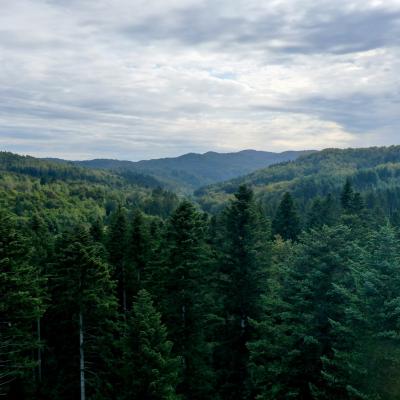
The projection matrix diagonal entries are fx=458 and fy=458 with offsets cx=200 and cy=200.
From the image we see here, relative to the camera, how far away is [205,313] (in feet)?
89.8

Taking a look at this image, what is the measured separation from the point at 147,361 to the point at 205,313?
6899 mm

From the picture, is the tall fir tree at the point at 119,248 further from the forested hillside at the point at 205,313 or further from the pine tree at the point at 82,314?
the pine tree at the point at 82,314

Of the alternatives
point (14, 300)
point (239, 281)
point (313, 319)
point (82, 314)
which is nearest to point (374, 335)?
point (313, 319)

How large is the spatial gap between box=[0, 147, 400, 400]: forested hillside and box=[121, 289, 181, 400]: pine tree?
7 centimetres

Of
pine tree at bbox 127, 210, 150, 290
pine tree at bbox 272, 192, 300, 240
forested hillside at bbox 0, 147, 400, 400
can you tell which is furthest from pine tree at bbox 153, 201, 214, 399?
pine tree at bbox 272, 192, 300, 240

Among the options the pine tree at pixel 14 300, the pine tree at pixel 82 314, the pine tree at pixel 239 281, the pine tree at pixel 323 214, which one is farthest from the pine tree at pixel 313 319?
the pine tree at pixel 323 214

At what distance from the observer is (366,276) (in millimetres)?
19062

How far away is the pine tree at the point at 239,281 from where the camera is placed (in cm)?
2748

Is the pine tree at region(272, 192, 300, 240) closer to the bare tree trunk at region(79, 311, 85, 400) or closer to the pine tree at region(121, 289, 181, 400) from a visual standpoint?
the bare tree trunk at region(79, 311, 85, 400)

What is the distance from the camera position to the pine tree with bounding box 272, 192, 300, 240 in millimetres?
65250

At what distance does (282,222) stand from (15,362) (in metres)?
48.4

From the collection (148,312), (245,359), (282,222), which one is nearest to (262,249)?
(245,359)

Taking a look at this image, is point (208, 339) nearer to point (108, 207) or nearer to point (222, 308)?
point (222, 308)

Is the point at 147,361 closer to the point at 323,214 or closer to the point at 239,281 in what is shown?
the point at 239,281
